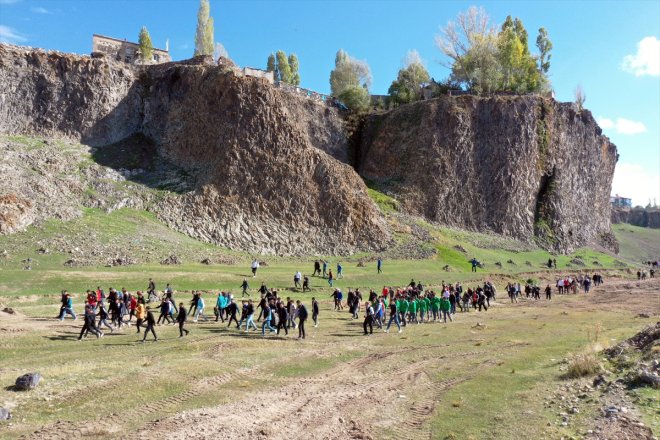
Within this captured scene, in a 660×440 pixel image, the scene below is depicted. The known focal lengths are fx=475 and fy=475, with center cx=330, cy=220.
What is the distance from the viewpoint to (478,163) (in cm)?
8506

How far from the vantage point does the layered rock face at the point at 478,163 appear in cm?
8206

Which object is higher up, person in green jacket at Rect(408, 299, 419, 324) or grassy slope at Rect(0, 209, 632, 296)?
grassy slope at Rect(0, 209, 632, 296)

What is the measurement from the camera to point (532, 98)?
88.6 m

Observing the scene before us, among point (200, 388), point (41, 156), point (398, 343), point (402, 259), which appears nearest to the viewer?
point (200, 388)

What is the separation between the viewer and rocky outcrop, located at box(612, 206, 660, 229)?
608ft

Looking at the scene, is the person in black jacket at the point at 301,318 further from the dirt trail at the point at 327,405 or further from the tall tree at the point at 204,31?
the tall tree at the point at 204,31

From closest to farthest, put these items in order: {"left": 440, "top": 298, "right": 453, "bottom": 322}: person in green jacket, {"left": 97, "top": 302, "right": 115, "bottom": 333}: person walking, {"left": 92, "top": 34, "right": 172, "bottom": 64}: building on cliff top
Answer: {"left": 97, "top": 302, "right": 115, "bottom": 333}: person walking → {"left": 440, "top": 298, "right": 453, "bottom": 322}: person in green jacket → {"left": 92, "top": 34, "right": 172, "bottom": 64}: building on cliff top

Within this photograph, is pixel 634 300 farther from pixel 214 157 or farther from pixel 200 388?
pixel 214 157

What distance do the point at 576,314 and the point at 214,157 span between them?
148ft

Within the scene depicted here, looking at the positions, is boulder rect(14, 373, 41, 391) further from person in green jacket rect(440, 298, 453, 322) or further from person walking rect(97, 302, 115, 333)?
person in green jacket rect(440, 298, 453, 322)

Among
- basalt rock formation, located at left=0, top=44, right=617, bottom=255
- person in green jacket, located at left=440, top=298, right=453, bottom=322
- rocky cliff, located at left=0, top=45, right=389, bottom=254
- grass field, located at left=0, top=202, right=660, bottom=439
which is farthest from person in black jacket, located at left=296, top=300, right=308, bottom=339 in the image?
rocky cliff, located at left=0, top=45, right=389, bottom=254

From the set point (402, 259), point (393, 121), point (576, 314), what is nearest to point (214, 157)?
point (402, 259)

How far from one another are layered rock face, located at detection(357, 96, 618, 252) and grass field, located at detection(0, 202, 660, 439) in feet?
145

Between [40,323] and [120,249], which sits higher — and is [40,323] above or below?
below
